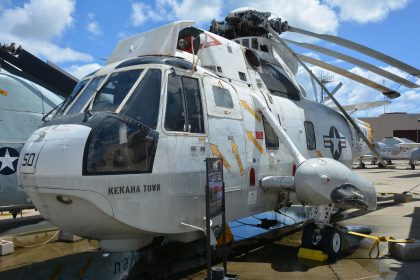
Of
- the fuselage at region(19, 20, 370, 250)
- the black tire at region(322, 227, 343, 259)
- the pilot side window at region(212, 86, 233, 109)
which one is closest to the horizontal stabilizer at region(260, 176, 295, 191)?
the fuselage at region(19, 20, 370, 250)

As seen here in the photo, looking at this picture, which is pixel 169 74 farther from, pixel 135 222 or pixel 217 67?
pixel 135 222

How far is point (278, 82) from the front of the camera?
28.8ft

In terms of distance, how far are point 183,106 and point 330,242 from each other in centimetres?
339

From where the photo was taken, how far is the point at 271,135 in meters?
7.56

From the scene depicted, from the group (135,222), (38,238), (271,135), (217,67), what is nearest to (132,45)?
(217,67)

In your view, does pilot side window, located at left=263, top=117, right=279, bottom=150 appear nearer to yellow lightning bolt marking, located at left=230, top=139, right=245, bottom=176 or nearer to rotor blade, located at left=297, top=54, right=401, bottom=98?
yellow lightning bolt marking, located at left=230, top=139, right=245, bottom=176

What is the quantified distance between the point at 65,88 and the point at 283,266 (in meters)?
7.77

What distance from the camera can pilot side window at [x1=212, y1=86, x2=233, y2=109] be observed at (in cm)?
646

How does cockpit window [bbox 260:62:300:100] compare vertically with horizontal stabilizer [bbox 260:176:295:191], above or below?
above

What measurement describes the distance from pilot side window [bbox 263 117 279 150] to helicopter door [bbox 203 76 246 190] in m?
0.77

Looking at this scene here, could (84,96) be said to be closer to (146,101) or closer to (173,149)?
(146,101)

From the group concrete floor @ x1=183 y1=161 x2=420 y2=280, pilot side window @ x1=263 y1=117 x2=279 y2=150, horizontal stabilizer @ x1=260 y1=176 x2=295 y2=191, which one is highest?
pilot side window @ x1=263 y1=117 x2=279 y2=150

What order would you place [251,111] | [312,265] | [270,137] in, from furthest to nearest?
[270,137] → [251,111] → [312,265]

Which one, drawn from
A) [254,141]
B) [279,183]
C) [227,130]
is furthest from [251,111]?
[279,183]
